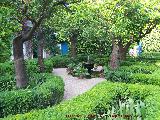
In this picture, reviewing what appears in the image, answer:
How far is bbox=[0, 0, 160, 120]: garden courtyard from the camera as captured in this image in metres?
10.3

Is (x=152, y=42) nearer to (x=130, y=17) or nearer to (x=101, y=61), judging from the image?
(x=101, y=61)

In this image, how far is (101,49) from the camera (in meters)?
32.1

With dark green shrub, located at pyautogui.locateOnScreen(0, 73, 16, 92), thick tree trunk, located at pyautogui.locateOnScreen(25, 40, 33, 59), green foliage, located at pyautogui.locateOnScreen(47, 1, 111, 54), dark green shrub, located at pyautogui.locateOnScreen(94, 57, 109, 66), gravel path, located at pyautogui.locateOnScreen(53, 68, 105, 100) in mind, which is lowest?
gravel path, located at pyautogui.locateOnScreen(53, 68, 105, 100)

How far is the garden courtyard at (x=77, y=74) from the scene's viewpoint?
33.7 ft

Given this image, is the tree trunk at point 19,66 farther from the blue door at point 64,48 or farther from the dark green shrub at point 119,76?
the blue door at point 64,48

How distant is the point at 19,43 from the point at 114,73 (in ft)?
15.8

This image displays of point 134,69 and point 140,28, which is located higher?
point 140,28

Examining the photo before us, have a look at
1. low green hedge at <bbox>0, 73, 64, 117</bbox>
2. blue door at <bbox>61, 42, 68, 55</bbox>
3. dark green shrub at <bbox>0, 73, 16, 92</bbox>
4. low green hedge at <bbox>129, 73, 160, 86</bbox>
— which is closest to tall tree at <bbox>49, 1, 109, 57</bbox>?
dark green shrub at <bbox>0, 73, 16, 92</bbox>

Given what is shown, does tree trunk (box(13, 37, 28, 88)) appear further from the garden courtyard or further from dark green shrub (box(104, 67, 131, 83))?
dark green shrub (box(104, 67, 131, 83))

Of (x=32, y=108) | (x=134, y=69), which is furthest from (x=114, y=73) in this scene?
(x=32, y=108)

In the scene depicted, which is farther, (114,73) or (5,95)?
(114,73)

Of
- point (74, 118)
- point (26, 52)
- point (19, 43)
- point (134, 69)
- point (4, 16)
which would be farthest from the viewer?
point (26, 52)

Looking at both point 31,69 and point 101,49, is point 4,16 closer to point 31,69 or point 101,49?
point 31,69

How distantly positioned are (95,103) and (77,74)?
11.6 meters
